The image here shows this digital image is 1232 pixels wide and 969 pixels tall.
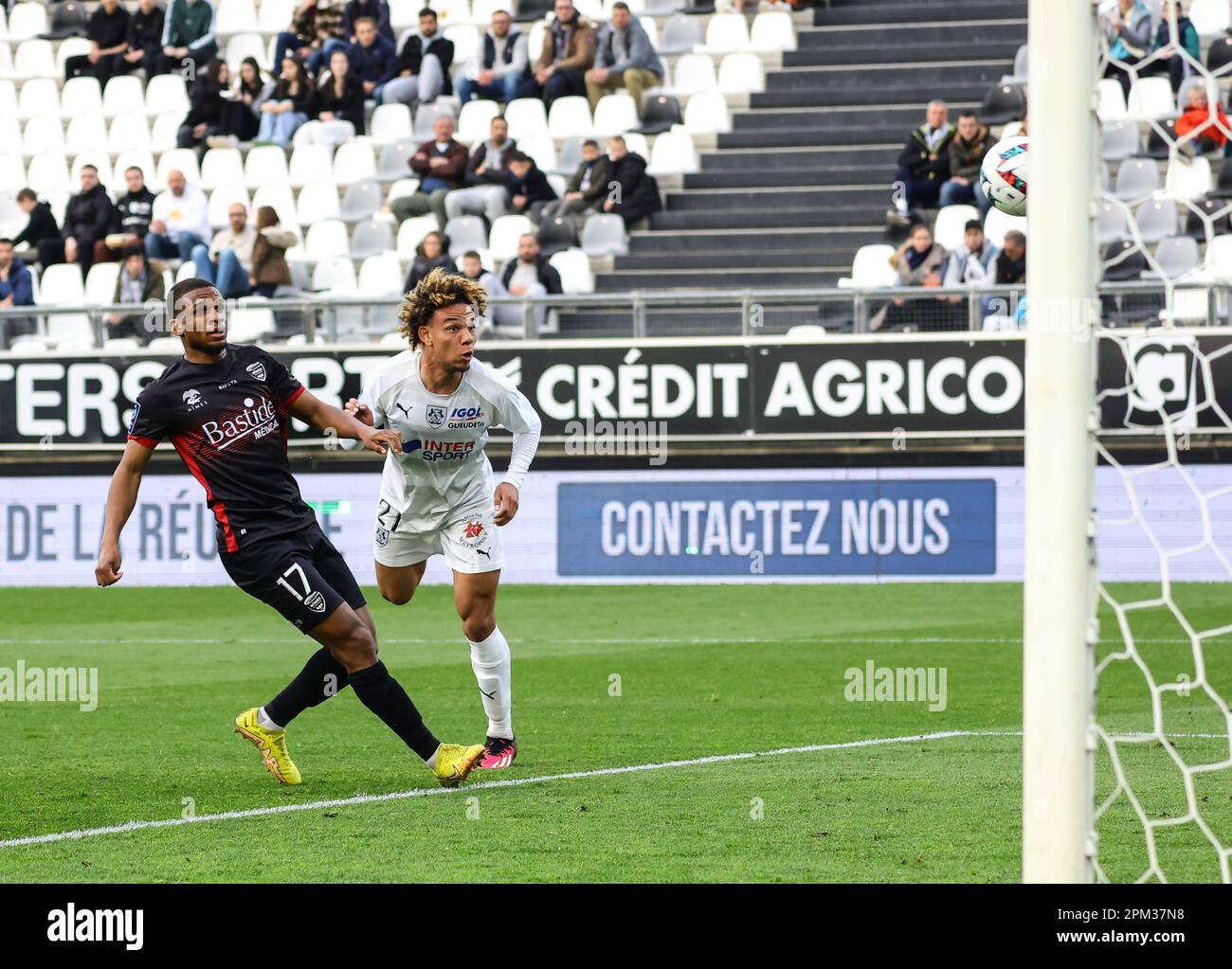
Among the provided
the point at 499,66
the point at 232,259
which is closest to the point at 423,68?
the point at 499,66

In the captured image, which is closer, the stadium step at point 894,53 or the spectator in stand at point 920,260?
the spectator in stand at point 920,260

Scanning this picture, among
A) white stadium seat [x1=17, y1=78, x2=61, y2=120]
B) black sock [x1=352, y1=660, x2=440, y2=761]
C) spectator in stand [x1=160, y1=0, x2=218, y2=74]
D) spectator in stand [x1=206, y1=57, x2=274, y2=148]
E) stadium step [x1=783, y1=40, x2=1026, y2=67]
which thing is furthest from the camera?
white stadium seat [x1=17, y1=78, x2=61, y2=120]

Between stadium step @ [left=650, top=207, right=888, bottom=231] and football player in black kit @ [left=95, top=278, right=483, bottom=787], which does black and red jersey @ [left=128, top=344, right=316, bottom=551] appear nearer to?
football player in black kit @ [left=95, top=278, right=483, bottom=787]

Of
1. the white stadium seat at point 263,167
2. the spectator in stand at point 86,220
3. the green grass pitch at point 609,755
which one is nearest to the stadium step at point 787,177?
the white stadium seat at point 263,167

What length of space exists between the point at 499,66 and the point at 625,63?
1800 mm

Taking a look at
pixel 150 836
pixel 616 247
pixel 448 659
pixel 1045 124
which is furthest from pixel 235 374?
pixel 616 247

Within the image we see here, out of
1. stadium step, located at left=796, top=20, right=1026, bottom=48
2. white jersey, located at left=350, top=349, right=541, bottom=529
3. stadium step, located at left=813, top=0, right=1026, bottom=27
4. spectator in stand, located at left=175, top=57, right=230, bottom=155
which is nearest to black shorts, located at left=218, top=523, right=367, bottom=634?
white jersey, located at left=350, top=349, right=541, bottom=529

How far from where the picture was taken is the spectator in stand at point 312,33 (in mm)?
22797

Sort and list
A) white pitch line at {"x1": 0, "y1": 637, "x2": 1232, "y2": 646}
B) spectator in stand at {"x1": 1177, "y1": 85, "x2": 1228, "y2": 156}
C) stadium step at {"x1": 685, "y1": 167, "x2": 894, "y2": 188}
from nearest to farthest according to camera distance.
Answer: white pitch line at {"x1": 0, "y1": 637, "x2": 1232, "y2": 646} < spectator in stand at {"x1": 1177, "y1": 85, "x2": 1228, "y2": 156} < stadium step at {"x1": 685, "y1": 167, "x2": 894, "y2": 188}

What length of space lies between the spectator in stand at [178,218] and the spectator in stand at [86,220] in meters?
0.57

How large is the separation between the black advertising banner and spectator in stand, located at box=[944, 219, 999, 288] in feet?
2.57

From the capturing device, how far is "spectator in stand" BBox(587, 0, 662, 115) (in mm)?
21219

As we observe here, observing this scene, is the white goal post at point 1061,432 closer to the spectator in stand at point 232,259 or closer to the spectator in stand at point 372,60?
the spectator in stand at point 232,259
